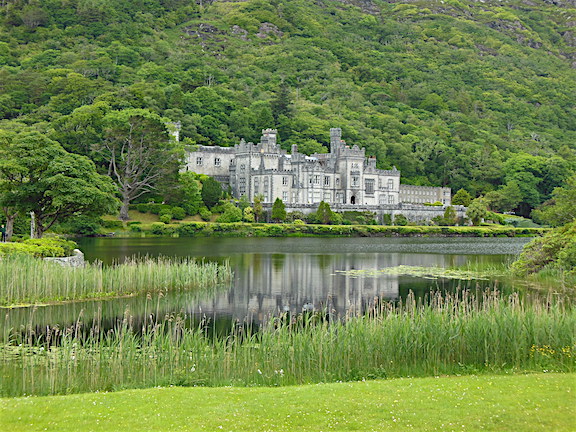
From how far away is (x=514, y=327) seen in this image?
600 inches

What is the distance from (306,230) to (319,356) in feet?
202

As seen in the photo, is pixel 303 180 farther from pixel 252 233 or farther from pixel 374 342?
pixel 374 342

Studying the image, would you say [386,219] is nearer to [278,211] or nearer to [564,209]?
[278,211]

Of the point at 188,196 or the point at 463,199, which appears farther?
the point at 463,199

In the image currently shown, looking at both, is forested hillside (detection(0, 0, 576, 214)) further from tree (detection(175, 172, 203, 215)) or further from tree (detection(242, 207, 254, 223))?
tree (detection(242, 207, 254, 223))

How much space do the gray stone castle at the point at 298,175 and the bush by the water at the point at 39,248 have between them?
53000mm

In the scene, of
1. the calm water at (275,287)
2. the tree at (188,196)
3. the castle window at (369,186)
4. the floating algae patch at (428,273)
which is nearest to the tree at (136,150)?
the tree at (188,196)

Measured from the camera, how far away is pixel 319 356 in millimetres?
14203

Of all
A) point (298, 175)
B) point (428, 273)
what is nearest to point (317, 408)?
point (428, 273)

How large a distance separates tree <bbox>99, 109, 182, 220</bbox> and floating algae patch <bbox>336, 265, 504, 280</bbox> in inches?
1698

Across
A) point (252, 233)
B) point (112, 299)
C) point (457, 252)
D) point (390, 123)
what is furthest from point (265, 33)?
point (112, 299)

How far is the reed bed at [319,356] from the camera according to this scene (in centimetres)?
1353

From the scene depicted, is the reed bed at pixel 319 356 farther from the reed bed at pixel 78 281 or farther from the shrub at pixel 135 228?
the shrub at pixel 135 228

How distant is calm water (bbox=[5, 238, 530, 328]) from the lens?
21312 mm
